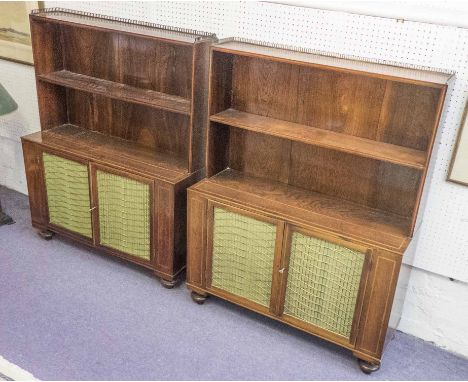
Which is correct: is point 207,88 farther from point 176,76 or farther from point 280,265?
point 280,265

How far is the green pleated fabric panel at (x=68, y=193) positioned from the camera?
3.06m

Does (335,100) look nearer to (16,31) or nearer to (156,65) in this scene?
(156,65)

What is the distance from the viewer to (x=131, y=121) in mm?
3129

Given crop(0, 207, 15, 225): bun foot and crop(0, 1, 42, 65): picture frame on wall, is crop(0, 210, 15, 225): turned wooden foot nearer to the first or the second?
crop(0, 207, 15, 225): bun foot

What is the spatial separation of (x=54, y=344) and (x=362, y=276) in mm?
1484

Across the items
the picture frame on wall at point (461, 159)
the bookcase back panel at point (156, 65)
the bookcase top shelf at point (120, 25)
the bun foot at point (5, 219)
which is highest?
the bookcase top shelf at point (120, 25)

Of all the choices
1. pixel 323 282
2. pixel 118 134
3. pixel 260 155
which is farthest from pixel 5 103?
pixel 323 282

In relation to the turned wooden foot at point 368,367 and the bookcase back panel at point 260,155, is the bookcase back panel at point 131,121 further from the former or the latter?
the turned wooden foot at point 368,367

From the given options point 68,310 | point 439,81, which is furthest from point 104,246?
point 439,81

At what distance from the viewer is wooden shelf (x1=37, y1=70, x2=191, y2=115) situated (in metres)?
2.78

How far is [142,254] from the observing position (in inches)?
118

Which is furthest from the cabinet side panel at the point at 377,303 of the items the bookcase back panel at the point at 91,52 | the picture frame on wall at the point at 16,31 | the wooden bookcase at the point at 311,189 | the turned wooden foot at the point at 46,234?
the picture frame on wall at the point at 16,31

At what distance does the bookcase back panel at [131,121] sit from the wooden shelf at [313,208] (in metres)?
0.39

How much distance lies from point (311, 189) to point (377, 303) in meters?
0.67
